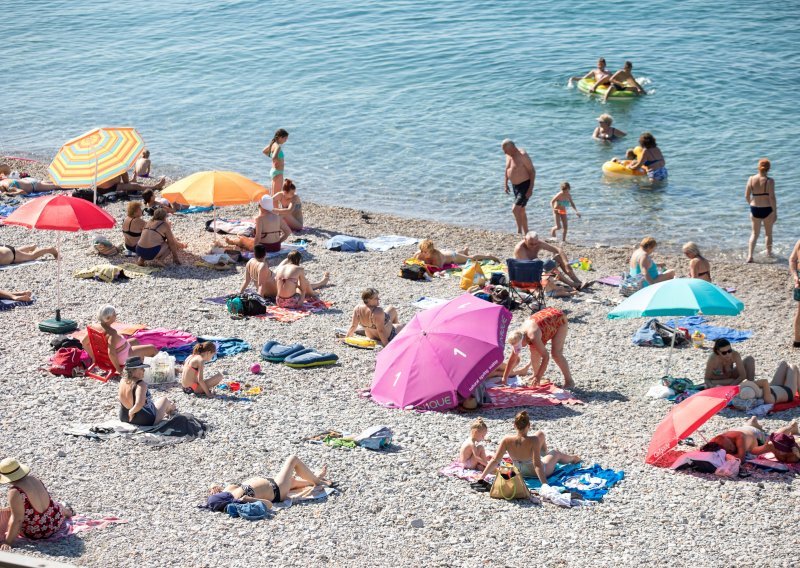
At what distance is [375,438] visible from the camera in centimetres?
982

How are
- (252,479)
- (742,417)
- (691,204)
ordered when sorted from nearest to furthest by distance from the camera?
(252,479) → (742,417) → (691,204)

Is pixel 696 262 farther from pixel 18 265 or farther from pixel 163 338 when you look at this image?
pixel 18 265

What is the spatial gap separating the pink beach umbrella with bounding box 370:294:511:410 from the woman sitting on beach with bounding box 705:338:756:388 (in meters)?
2.15

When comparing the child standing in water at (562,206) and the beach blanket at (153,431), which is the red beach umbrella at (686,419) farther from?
the child standing in water at (562,206)

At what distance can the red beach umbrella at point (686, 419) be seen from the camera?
940 centimetres

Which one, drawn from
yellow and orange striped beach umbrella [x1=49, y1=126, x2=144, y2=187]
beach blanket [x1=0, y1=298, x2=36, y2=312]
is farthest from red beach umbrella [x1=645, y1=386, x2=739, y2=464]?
yellow and orange striped beach umbrella [x1=49, y1=126, x2=144, y2=187]

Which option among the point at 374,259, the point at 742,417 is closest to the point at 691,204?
the point at 374,259

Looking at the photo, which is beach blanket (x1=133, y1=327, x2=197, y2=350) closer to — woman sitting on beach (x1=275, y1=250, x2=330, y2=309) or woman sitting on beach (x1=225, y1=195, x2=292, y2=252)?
woman sitting on beach (x1=275, y1=250, x2=330, y2=309)

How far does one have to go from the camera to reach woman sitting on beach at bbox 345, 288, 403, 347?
41.2ft

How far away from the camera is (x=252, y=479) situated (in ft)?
28.9

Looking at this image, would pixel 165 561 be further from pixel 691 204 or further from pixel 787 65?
pixel 787 65

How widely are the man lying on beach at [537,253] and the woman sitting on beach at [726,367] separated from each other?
3612 millimetres

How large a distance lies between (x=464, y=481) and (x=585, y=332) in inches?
181

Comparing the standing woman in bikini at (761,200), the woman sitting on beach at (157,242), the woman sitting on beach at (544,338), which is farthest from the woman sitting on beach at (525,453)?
the standing woman in bikini at (761,200)
